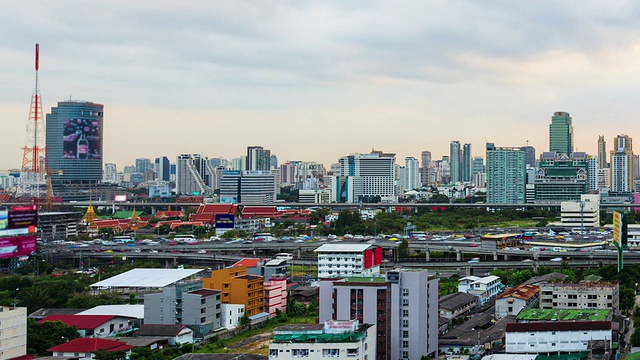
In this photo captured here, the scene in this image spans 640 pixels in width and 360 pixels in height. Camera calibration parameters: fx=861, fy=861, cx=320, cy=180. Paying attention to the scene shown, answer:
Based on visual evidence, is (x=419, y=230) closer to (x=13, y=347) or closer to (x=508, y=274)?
(x=508, y=274)

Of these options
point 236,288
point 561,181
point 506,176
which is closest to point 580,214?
point 561,181

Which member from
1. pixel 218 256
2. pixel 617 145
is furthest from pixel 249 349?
pixel 617 145

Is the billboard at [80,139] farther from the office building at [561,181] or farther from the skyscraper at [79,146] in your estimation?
the office building at [561,181]

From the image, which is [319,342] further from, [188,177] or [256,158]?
[188,177]

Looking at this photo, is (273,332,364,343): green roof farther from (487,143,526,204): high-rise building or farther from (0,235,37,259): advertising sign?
(487,143,526,204): high-rise building

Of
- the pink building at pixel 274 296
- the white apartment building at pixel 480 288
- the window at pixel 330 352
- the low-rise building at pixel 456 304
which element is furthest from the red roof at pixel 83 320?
the white apartment building at pixel 480 288

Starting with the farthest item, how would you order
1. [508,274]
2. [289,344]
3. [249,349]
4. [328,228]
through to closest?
[328,228] < [508,274] < [249,349] < [289,344]
